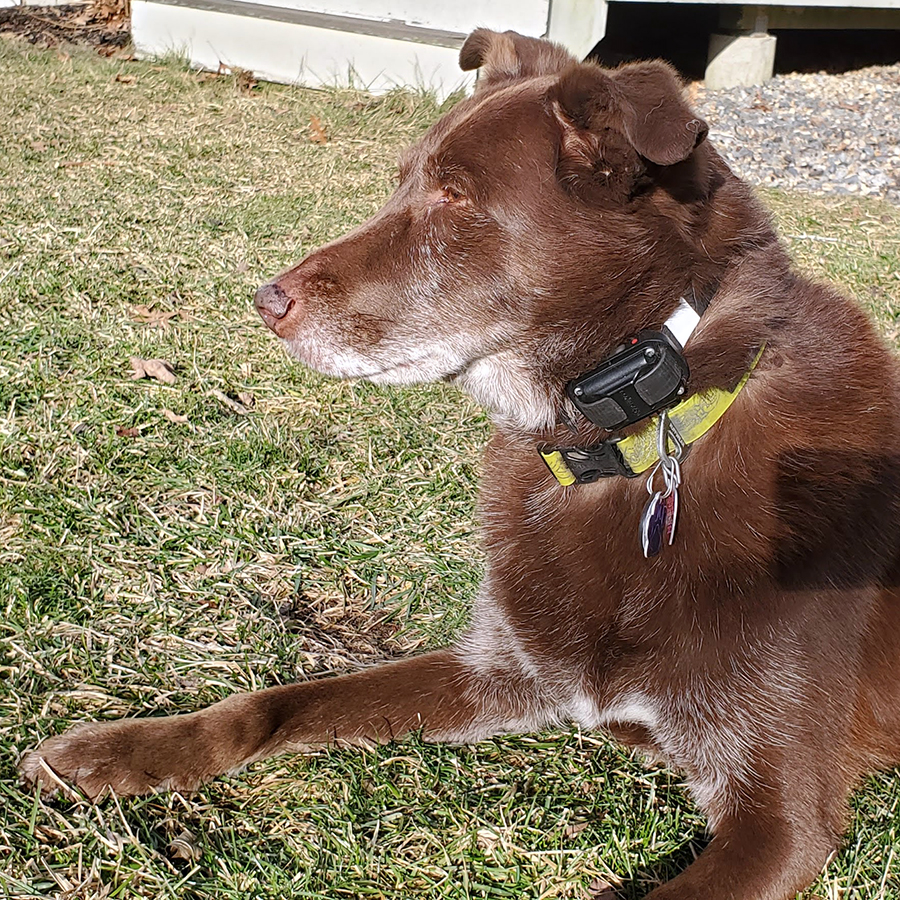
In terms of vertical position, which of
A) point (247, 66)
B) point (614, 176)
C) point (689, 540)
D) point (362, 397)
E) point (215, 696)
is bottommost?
point (247, 66)

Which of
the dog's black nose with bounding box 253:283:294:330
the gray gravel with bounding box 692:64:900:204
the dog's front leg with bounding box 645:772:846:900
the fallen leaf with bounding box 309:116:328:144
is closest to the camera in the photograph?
the dog's front leg with bounding box 645:772:846:900

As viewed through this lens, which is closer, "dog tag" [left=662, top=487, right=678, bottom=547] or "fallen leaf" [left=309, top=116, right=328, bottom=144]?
"dog tag" [left=662, top=487, right=678, bottom=547]

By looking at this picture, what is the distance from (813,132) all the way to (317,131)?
12.3ft

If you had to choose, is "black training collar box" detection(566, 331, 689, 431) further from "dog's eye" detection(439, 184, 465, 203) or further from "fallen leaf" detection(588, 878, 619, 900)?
"fallen leaf" detection(588, 878, 619, 900)

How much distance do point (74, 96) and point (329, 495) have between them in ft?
15.9

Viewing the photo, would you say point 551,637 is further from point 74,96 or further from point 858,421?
point 74,96

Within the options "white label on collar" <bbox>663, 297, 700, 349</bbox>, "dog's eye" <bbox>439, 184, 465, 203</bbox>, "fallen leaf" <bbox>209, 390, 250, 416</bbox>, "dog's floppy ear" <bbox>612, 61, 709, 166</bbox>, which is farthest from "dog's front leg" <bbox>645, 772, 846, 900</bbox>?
"fallen leaf" <bbox>209, 390, 250, 416</bbox>

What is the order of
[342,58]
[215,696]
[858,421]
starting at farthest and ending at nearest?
[342,58], [215,696], [858,421]

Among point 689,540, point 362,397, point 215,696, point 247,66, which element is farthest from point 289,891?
point 247,66

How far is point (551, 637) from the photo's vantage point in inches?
82.6

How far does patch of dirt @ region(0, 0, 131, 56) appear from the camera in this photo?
8031mm

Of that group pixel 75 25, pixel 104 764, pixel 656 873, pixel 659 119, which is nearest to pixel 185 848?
pixel 104 764

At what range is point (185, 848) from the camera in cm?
194

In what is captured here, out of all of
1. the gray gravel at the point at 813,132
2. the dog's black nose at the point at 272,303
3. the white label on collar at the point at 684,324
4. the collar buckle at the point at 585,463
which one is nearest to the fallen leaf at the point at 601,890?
the collar buckle at the point at 585,463
